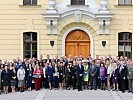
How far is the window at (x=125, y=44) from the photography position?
33812 mm

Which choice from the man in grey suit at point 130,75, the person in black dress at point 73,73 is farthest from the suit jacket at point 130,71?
the person in black dress at point 73,73

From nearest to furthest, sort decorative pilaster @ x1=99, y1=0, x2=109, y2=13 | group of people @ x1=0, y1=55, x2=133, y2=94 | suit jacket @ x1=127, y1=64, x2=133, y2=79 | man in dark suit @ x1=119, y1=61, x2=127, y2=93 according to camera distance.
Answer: suit jacket @ x1=127, y1=64, x2=133, y2=79
man in dark suit @ x1=119, y1=61, x2=127, y2=93
group of people @ x1=0, y1=55, x2=133, y2=94
decorative pilaster @ x1=99, y1=0, x2=109, y2=13

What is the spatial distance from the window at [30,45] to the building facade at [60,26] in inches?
2.7

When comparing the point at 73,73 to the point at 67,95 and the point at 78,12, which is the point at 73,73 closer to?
the point at 67,95

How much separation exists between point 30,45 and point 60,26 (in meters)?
Answer: 2.46

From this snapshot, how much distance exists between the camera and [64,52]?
34.0 metres

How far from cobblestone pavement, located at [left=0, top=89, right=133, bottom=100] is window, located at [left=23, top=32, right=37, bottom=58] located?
6.03 m

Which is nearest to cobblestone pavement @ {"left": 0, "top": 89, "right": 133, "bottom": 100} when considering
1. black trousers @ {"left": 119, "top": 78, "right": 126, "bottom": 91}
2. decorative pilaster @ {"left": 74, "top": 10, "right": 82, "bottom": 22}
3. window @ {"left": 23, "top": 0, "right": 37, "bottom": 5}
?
black trousers @ {"left": 119, "top": 78, "right": 126, "bottom": 91}

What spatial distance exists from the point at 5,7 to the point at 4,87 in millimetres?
7674

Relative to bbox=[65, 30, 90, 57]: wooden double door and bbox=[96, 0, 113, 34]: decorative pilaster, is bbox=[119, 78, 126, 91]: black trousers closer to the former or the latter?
bbox=[96, 0, 113, 34]: decorative pilaster

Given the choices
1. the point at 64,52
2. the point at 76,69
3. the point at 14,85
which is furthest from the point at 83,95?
the point at 64,52

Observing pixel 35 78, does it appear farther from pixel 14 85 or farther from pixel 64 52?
pixel 64 52

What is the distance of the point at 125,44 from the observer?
33875 mm

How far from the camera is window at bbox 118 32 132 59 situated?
33.8 metres
